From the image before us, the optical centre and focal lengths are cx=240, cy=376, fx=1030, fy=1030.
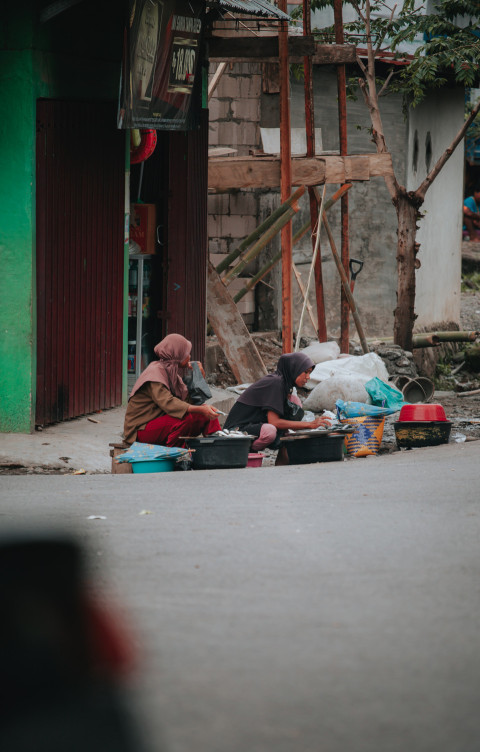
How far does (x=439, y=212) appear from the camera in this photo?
59.7 ft

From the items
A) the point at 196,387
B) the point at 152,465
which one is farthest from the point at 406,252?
the point at 152,465

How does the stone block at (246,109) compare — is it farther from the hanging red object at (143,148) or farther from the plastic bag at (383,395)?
the plastic bag at (383,395)

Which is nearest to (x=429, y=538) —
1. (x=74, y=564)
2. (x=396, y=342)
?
(x=74, y=564)

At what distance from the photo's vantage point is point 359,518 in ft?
17.3

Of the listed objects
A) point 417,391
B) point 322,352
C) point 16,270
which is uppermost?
point 16,270

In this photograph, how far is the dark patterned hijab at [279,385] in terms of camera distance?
329 inches

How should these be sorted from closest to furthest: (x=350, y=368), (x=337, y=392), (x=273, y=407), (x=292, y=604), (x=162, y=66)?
(x=292, y=604), (x=273, y=407), (x=162, y=66), (x=337, y=392), (x=350, y=368)

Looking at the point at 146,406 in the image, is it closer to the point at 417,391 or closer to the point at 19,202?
the point at 19,202

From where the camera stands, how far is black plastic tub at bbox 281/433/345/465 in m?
8.24

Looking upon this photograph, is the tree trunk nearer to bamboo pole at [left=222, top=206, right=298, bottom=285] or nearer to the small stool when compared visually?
bamboo pole at [left=222, top=206, right=298, bottom=285]

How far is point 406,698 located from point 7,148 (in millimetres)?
6418

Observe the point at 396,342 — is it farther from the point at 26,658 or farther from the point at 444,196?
the point at 26,658

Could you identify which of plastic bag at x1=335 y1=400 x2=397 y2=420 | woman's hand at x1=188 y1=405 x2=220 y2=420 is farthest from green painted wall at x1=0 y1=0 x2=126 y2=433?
plastic bag at x1=335 y1=400 x2=397 y2=420

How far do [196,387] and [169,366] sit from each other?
0.27 metres
